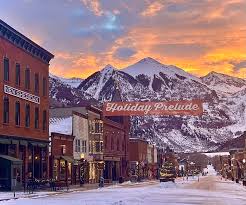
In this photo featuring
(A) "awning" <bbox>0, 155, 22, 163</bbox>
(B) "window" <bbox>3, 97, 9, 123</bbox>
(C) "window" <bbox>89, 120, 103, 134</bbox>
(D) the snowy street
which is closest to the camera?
(D) the snowy street

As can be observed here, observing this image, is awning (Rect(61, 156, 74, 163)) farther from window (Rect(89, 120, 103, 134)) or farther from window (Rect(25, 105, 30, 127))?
window (Rect(89, 120, 103, 134))

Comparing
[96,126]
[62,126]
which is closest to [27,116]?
[62,126]

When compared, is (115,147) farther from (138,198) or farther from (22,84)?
(138,198)

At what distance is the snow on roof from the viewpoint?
7338 centimetres

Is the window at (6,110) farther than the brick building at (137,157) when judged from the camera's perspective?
No

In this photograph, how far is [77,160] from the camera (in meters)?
75.6

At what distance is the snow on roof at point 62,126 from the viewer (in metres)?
73.4

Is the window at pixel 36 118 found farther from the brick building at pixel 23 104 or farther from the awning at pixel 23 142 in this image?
the awning at pixel 23 142

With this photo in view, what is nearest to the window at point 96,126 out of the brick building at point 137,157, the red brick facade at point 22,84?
the red brick facade at point 22,84

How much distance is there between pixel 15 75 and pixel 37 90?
6689mm

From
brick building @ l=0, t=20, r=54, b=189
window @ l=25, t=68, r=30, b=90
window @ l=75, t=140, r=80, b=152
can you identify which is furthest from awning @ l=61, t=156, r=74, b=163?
window @ l=25, t=68, r=30, b=90

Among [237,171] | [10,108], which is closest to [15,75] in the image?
[10,108]

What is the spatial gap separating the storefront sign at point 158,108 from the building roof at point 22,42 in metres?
10.9

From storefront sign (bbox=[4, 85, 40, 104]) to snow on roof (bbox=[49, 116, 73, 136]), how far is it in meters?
12.5
